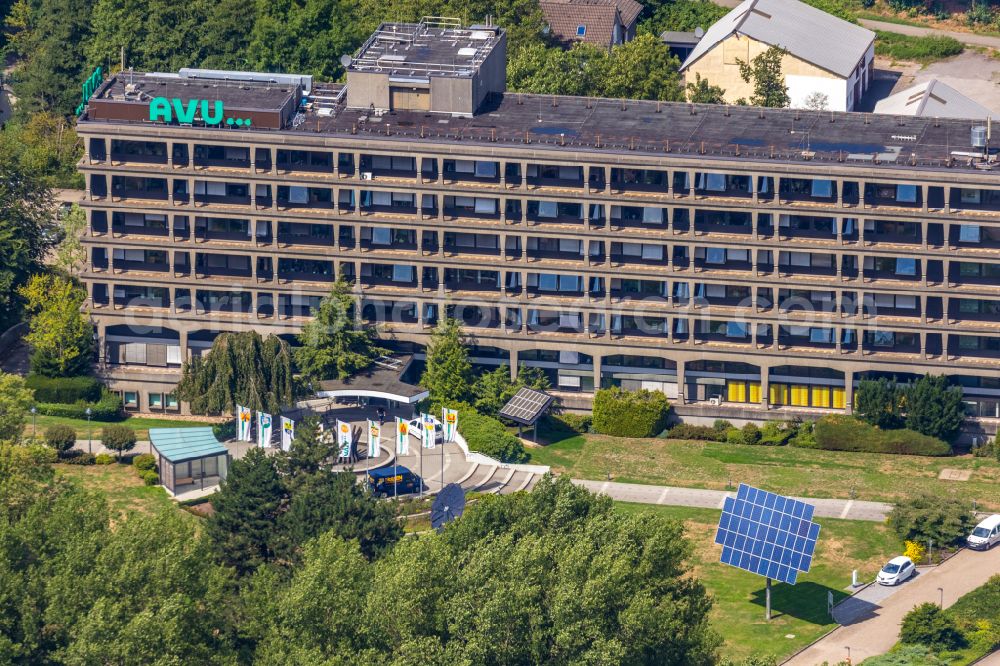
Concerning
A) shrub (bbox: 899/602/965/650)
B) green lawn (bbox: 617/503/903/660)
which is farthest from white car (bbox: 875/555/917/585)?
shrub (bbox: 899/602/965/650)

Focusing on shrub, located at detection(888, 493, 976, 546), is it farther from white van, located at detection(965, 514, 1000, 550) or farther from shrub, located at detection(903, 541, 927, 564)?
white van, located at detection(965, 514, 1000, 550)

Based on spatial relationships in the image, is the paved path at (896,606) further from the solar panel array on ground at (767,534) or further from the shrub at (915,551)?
the solar panel array on ground at (767,534)

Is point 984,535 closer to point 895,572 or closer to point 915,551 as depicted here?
point 915,551

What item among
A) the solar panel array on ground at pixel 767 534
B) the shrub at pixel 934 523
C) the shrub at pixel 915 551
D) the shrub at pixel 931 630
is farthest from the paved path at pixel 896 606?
the solar panel array on ground at pixel 767 534

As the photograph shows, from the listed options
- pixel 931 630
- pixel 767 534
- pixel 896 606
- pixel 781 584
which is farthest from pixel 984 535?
pixel 767 534

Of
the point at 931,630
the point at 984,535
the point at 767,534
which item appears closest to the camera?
the point at 931,630
